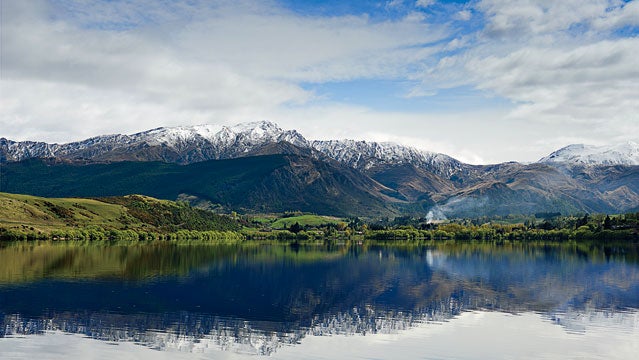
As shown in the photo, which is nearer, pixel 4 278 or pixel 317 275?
pixel 4 278

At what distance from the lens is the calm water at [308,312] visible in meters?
47.8

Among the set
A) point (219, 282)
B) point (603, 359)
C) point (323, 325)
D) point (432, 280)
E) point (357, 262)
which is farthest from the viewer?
point (357, 262)

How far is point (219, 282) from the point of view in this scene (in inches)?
3674

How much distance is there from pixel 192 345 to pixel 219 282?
45.4 metres

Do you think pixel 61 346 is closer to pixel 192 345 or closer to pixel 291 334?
pixel 192 345

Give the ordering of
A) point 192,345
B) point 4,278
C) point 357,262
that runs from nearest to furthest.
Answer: point 192,345 < point 4,278 < point 357,262

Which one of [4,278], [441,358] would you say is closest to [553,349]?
[441,358]

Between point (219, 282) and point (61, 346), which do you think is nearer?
point (61, 346)

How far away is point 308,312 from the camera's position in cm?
6700

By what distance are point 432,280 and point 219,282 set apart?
121 feet

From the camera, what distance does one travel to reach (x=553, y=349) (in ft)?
160

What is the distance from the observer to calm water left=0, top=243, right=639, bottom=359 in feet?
157

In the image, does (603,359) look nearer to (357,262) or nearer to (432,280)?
(432,280)

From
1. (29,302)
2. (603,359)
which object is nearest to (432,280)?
(603,359)
